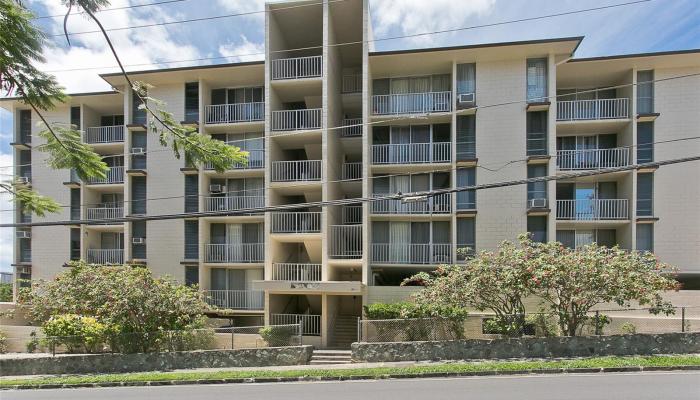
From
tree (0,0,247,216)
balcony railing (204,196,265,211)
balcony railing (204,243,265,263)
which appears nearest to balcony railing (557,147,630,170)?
balcony railing (204,196,265,211)

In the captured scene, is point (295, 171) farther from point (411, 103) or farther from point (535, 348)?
point (535, 348)

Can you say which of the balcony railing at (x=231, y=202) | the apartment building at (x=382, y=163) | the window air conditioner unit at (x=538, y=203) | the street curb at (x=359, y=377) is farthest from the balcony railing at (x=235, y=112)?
the window air conditioner unit at (x=538, y=203)

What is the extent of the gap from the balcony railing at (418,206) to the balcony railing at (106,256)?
47.7 ft

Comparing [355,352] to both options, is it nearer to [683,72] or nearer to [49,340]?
[49,340]

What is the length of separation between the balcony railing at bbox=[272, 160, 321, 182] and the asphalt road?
9656 millimetres

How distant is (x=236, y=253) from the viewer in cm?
1912

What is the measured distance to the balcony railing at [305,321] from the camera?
16688 millimetres

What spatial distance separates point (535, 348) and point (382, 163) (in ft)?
34.1

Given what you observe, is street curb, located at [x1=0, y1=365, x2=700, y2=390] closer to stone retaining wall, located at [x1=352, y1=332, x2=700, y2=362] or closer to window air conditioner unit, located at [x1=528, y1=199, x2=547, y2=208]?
stone retaining wall, located at [x1=352, y1=332, x2=700, y2=362]

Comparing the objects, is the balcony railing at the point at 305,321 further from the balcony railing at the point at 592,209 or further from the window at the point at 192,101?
the balcony railing at the point at 592,209

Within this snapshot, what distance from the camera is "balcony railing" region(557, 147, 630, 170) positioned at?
731 inches

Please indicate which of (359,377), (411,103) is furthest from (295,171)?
(359,377)

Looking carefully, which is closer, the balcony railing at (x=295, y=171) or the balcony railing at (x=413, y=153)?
the balcony railing at (x=295, y=171)

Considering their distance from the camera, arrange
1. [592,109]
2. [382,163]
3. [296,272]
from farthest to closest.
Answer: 1. [382,163]
2. [592,109]
3. [296,272]
